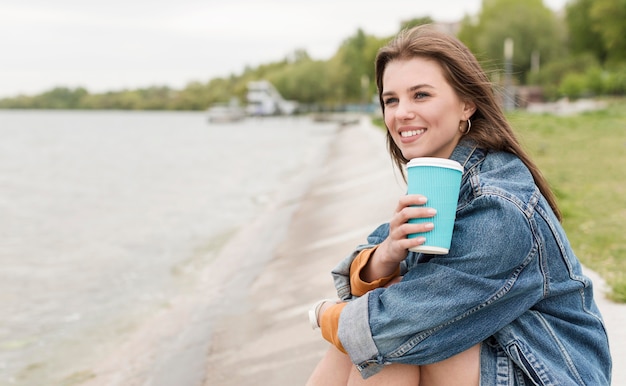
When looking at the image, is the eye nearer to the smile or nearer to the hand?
the smile

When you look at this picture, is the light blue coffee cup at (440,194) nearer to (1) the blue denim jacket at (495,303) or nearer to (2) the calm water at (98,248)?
(1) the blue denim jacket at (495,303)

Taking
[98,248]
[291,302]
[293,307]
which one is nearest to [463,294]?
[293,307]

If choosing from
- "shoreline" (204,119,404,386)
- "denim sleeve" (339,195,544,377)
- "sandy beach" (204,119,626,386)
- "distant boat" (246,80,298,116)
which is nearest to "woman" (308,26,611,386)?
"denim sleeve" (339,195,544,377)

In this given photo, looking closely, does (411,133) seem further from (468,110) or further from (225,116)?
(225,116)

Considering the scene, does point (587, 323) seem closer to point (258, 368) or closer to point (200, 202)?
point (258, 368)

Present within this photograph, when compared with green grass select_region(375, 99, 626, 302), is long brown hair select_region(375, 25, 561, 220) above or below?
above

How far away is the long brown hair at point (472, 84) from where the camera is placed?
178 centimetres

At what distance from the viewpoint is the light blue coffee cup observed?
60.1 inches

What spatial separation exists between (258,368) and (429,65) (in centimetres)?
215

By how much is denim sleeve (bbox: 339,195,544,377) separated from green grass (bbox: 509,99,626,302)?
508mm

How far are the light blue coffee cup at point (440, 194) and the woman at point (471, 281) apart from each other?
0.03m

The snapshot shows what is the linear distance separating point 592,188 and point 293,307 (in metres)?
4.41

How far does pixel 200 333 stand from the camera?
14.3 ft

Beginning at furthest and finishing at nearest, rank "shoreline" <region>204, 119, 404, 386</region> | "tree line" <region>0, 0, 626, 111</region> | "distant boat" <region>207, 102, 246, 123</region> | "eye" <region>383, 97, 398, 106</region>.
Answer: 1. "distant boat" <region>207, 102, 246, 123</region>
2. "tree line" <region>0, 0, 626, 111</region>
3. "shoreline" <region>204, 119, 404, 386</region>
4. "eye" <region>383, 97, 398, 106</region>
